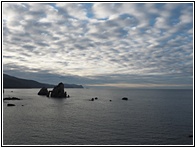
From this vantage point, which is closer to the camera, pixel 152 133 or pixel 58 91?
pixel 152 133

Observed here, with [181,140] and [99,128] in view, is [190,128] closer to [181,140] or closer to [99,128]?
[181,140]

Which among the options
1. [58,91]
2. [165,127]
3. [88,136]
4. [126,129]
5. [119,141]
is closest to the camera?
[119,141]

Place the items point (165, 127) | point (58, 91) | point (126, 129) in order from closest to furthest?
point (126, 129) → point (165, 127) → point (58, 91)

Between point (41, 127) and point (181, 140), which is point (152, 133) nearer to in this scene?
point (181, 140)

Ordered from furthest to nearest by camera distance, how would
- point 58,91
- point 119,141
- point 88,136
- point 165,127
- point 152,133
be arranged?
1. point 58,91
2. point 165,127
3. point 152,133
4. point 88,136
5. point 119,141

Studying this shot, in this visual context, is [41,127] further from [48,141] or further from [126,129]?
[126,129]

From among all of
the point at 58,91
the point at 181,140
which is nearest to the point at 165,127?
the point at 181,140

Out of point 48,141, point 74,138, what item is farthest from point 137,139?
point 48,141

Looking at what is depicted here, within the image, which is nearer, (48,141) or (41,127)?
(48,141)

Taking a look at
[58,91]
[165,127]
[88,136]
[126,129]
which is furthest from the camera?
[58,91]
